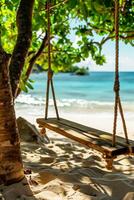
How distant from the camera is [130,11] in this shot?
17.0 feet

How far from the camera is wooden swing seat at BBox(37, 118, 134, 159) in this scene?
9.03 feet

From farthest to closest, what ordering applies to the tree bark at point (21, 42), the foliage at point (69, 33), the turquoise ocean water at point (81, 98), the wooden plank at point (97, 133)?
the turquoise ocean water at point (81, 98) < the foliage at point (69, 33) < the tree bark at point (21, 42) < the wooden plank at point (97, 133)

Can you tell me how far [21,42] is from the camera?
11.4 ft

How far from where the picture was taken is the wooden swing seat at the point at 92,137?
2.75 m

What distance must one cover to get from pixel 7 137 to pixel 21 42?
111 cm

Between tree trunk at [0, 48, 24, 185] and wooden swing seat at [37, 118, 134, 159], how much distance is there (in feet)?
1.95

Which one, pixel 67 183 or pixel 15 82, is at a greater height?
pixel 15 82

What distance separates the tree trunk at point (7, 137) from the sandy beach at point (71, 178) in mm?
108

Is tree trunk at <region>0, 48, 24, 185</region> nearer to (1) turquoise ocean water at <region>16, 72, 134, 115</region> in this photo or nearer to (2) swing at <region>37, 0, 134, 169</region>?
(2) swing at <region>37, 0, 134, 169</region>

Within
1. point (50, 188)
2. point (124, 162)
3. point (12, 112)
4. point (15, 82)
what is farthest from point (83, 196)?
point (124, 162)

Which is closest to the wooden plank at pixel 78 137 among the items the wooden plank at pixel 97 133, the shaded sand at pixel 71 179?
the wooden plank at pixel 97 133

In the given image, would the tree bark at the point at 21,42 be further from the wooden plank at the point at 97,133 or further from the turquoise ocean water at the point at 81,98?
the turquoise ocean water at the point at 81,98

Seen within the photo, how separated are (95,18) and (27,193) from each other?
145 inches

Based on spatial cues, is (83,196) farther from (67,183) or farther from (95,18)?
(95,18)
